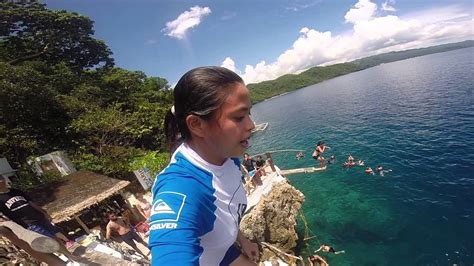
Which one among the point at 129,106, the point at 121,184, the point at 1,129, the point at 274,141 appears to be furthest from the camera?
the point at 274,141

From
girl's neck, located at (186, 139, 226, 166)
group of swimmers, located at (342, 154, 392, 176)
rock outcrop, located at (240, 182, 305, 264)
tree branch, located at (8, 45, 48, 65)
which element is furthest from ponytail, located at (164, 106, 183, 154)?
tree branch, located at (8, 45, 48, 65)

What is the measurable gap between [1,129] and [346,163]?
1096 inches

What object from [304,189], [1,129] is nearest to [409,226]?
[304,189]

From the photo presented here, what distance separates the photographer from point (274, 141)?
49.3m

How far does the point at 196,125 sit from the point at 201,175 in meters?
0.31

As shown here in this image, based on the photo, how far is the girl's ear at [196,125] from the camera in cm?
151

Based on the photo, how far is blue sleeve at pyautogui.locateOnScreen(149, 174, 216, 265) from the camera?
119 cm

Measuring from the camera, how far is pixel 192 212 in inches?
51.4

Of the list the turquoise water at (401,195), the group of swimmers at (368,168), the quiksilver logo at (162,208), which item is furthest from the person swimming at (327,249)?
the quiksilver logo at (162,208)

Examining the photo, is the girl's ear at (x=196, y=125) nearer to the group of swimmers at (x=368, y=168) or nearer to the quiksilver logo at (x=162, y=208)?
the quiksilver logo at (x=162, y=208)

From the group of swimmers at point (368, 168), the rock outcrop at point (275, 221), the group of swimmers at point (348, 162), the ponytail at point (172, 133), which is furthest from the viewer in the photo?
the group of swimmers at point (348, 162)

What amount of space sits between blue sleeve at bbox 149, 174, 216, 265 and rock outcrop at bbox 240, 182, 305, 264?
11849 millimetres

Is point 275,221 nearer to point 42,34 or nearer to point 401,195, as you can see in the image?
point 401,195

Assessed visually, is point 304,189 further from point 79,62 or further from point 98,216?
point 79,62
